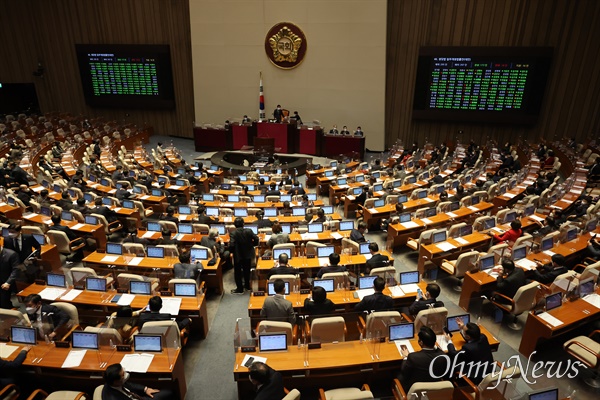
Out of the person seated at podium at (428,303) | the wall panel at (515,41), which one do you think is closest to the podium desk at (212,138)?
the wall panel at (515,41)

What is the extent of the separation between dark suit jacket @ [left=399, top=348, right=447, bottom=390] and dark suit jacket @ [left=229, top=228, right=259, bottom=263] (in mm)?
3739

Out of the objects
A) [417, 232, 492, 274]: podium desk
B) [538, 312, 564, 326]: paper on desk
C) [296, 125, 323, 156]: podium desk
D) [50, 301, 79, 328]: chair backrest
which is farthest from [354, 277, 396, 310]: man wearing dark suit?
[296, 125, 323, 156]: podium desk

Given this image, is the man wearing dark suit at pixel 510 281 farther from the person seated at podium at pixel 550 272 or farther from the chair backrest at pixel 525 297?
the person seated at podium at pixel 550 272

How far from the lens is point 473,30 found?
1742 centimetres

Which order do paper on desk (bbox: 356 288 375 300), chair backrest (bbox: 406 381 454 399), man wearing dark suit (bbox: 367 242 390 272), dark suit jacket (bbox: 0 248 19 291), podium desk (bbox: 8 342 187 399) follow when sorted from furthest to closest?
man wearing dark suit (bbox: 367 242 390 272), dark suit jacket (bbox: 0 248 19 291), paper on desk (bbox: 356 288 375 300), podium desk (bbox: 8 342 187 399), chair backrest (bbox: 406 381 454 399)

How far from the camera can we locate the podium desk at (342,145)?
1794cm

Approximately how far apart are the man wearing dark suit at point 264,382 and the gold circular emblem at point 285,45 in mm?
17635

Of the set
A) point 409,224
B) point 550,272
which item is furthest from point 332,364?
point 409,224

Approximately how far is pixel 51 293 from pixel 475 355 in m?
6.25

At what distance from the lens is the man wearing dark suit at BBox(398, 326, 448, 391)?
4500mm

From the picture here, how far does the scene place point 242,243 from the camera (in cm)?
742

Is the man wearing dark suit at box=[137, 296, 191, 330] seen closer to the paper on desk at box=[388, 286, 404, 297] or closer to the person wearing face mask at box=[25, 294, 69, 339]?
the person wearing face mask at box=[25, 294, 69, 339]

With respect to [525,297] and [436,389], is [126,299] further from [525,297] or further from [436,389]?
[525,297]

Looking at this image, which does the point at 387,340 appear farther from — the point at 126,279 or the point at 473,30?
the point at 473,30
